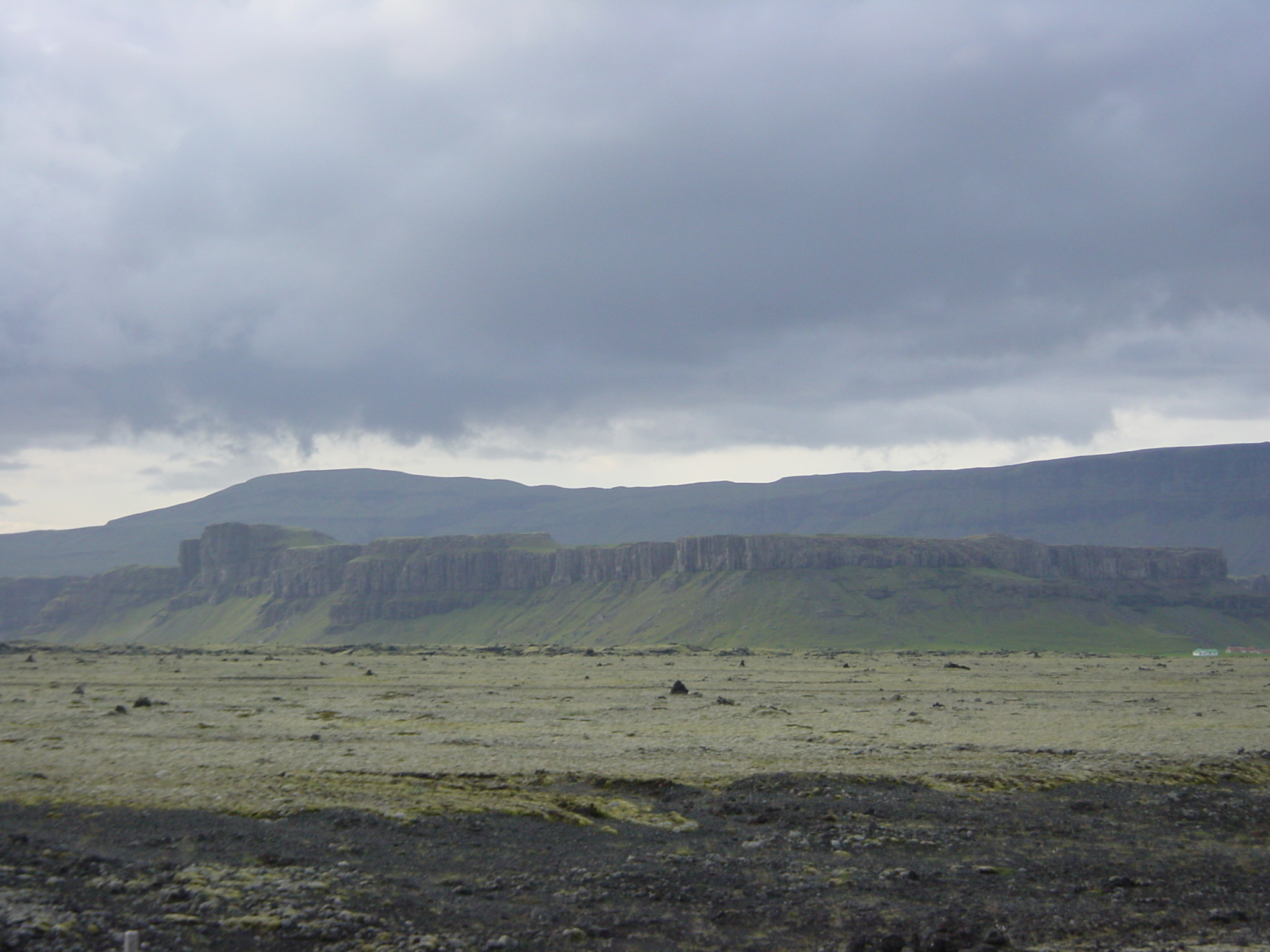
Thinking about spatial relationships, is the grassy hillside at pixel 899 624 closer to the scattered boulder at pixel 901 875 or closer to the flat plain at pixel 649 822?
the flat plain at pixel 649 822

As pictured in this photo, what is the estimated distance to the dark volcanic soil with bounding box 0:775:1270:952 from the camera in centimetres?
1469

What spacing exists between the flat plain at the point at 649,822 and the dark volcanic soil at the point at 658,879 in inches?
2.8

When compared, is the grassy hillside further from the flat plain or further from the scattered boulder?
the scattered boulder

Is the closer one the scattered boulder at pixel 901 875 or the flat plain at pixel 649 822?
the flat plain at pixel 649 822

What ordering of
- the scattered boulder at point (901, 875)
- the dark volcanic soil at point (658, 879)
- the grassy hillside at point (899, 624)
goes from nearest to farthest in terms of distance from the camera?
1. the dark volcanic soil at point (658, 879)
2. the scattered boulder at point (901, 875)
3. the grassy hillside at point (899, 624)

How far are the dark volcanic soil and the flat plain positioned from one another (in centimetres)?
7

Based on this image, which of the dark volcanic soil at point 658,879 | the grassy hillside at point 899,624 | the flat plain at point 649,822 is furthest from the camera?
the grassy hillside at point 899,624

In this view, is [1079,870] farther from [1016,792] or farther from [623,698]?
[623,698]

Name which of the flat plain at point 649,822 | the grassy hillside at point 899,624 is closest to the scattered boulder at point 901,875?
the flat plain at point 649,822

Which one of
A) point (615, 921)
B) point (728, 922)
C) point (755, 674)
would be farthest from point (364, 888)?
point (755, 674)

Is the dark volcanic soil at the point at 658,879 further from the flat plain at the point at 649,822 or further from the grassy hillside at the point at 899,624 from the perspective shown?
the grassy hillside at the point at 899,624

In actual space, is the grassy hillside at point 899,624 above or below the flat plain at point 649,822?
below

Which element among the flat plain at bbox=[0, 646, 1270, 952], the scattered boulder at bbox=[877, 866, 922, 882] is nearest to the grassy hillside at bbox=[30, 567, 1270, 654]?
the flat plain at bbox=[0, 646, 1270, 952]

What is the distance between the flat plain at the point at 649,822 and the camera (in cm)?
1530
